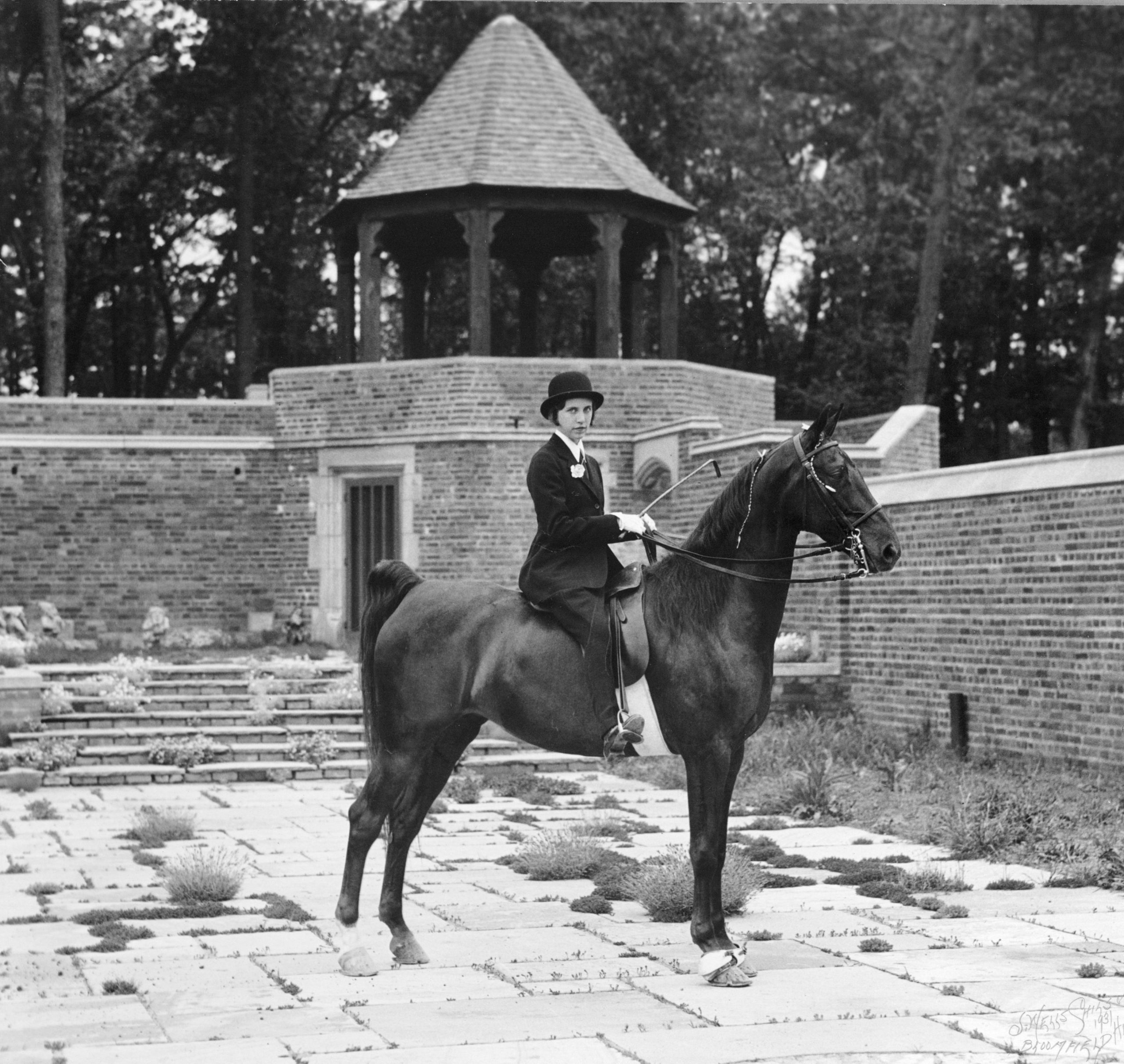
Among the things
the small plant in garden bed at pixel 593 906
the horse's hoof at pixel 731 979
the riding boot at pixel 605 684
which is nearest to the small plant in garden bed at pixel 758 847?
the small plant in garden bed at pixel 593 906

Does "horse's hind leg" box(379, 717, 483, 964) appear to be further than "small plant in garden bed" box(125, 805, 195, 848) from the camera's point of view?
No

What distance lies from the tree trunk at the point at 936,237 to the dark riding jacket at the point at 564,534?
21.6 m

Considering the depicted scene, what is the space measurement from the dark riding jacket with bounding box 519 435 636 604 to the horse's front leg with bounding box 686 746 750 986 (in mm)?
929

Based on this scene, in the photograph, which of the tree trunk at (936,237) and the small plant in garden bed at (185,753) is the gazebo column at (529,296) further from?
the small plant in garden bed at (185,753)

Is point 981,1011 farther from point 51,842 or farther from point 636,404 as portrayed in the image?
point 636,404

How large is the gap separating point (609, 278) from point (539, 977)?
18.7 m

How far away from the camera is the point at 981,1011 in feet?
20.4

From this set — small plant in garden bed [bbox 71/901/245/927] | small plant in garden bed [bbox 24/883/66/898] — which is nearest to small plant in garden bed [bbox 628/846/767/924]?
small plant in garden bed [bbox 71/901/245/927]

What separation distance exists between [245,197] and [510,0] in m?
6.44

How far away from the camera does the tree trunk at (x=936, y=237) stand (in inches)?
1129

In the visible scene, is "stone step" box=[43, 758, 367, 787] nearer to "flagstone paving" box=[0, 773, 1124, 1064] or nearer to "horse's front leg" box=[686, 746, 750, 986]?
"flagstone paving" box=[0, 773, 1124, 1064]

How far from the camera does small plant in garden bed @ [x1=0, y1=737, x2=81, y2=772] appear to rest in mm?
15234

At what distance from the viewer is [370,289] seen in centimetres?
2556

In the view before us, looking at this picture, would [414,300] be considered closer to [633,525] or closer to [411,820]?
[411,820]
